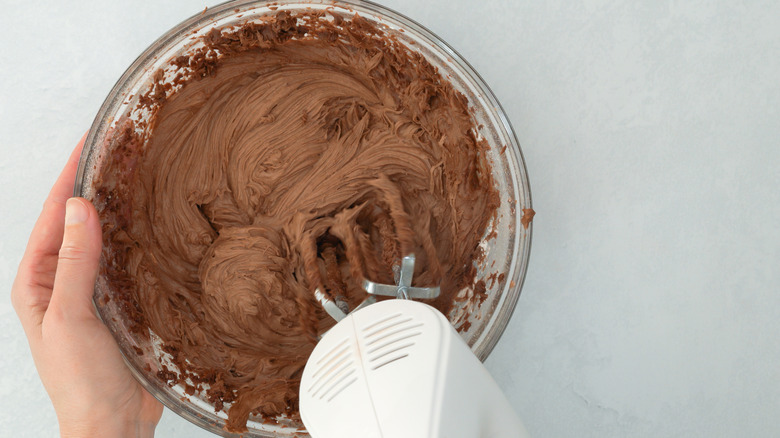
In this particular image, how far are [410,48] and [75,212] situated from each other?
40.6 inches

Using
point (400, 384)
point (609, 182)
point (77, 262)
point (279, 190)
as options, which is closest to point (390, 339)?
point (400, 384)

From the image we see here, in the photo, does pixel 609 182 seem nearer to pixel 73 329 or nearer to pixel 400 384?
pixel 400 384

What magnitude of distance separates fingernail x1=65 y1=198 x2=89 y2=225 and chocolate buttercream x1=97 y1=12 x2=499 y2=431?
172mm

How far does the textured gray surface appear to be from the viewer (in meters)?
1.54

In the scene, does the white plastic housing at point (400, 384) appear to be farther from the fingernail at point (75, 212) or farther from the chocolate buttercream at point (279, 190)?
the fingernail at point (75, 212)

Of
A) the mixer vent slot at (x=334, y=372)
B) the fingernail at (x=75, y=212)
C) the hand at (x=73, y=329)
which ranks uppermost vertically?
the fingernail at (x=75, y=212)

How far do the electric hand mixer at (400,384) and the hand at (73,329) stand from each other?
67 cm

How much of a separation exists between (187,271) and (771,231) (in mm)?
1969

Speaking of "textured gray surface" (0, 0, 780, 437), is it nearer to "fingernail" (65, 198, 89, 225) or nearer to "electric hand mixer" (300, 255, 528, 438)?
"fingernail" (65, 198, 89, 225)

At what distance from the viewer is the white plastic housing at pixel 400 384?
33.7 inches

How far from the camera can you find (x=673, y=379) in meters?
1.62

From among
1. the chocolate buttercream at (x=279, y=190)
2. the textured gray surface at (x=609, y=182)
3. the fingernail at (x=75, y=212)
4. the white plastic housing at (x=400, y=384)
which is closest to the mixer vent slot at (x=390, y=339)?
the white plastic housing at (x=400, y=384)

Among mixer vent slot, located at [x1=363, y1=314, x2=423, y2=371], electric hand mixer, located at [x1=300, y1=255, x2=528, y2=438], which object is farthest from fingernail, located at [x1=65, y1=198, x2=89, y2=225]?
mixer vent slot, located at [x1=363, y1=314, x2=423, y2=371]

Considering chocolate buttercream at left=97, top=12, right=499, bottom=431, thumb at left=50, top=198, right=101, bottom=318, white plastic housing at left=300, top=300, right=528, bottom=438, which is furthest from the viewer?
chocolate buttercream at left=97, top=12, right=499, bottom=431
